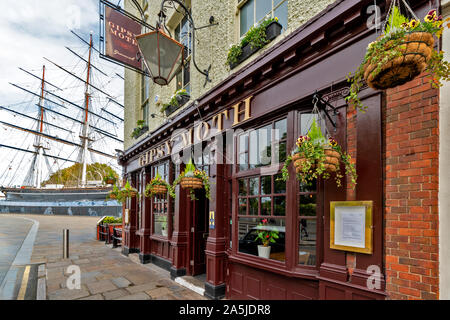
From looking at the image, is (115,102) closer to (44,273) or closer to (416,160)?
(44,273)

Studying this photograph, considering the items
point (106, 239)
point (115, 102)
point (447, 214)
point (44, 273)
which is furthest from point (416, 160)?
point (115, 102)

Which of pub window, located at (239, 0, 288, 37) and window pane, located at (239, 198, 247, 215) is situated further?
window pane, located at (239, 198, 247, 215)

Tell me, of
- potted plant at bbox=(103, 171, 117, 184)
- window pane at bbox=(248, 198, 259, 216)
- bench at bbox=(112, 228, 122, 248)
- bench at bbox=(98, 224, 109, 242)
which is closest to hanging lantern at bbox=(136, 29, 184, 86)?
window pane at bbox=(248, 198, 259, 216)

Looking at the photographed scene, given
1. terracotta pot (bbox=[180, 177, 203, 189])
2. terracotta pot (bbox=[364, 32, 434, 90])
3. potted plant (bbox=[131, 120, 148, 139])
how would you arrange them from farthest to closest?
potted plant (bbox=[131, 120, 148, 139])
terracotta pot (bbox=[180, 177, 203, 189])
terracotta pot (bbox=[364, 32, 434, 90])

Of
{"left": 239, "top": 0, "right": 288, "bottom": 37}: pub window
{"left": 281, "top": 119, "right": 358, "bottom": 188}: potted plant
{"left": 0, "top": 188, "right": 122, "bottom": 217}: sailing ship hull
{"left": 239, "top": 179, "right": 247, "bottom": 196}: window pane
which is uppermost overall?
{"left": 239, "top": 0, "right": 288, "bottom": 37}: pub window

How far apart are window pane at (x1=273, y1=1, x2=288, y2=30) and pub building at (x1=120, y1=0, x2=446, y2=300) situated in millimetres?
Result: 741

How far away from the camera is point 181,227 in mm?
7594

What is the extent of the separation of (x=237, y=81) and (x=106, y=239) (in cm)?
1241

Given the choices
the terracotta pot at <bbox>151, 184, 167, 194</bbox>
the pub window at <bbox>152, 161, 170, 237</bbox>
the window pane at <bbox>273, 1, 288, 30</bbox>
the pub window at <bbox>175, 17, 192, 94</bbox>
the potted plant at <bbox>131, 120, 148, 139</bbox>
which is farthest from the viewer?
the potted plant at <bbox>131, 120, 148, 139</bbox>

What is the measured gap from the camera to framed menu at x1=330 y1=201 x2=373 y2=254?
3180 mm

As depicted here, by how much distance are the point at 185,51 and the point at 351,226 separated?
294 inches

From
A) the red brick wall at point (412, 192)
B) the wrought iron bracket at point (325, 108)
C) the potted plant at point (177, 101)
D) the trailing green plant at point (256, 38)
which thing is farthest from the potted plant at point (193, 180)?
the red brick wall at point (412, 192)

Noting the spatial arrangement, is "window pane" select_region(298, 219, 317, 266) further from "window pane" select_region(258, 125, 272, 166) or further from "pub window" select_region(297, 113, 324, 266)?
"window pane" select_region(258, 125, 272, 166)

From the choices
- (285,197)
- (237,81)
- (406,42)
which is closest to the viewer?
(406,42)
